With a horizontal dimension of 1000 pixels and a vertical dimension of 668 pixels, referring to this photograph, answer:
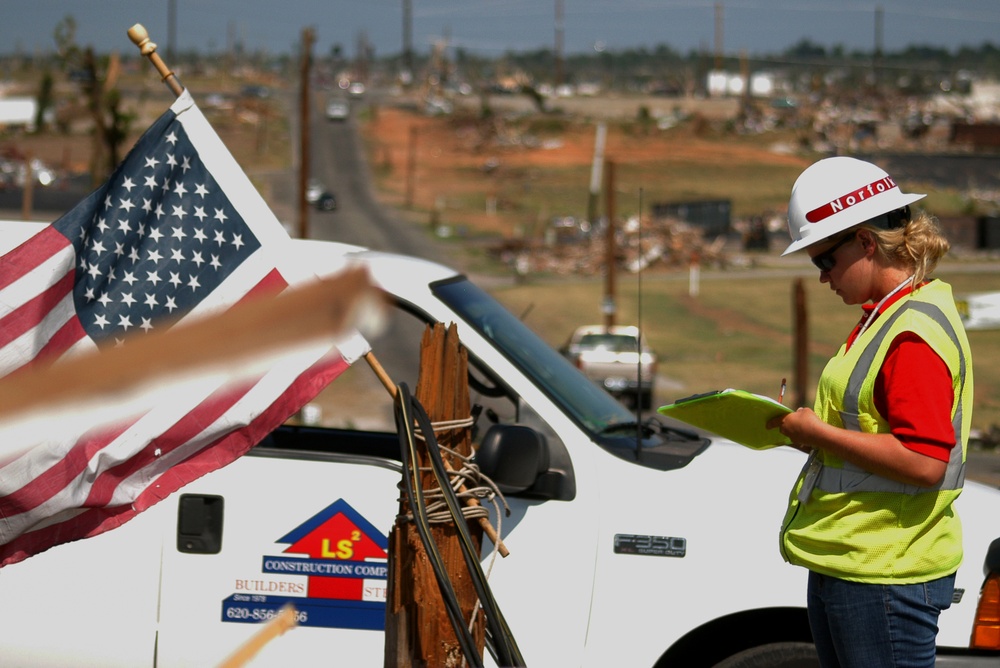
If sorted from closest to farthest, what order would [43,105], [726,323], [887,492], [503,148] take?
[887,492], [726,323], [43,105], [503,148]

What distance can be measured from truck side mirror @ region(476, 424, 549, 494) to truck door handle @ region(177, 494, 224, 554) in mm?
849

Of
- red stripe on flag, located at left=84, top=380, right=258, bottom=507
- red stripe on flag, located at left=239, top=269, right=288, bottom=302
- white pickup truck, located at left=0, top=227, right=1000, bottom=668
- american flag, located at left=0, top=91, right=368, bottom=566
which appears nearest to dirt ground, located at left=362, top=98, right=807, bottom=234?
white pickup truck, located at left=0, top=227, right=1000, bottom=668

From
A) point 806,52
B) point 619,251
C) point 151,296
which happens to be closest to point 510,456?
point 151,296

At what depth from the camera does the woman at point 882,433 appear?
2.53 meters

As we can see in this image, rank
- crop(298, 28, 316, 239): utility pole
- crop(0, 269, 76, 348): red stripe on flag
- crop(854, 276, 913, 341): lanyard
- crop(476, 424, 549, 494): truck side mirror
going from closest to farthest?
crop(854, 276, 913, 341): lanyard
crop(0, 269, 76, 348): red stripe on flag
crop(476, 424, 549, 494): truck side mirror
crop(298, 28, 316, 239): utility pole

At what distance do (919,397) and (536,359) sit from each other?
1.76 metres

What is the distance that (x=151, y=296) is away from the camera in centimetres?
300

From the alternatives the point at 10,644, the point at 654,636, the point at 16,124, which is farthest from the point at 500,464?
the point at 16,124

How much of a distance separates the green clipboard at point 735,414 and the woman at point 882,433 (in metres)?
0.09

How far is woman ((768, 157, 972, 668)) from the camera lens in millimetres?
2529

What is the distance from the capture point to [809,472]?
2.78 metres

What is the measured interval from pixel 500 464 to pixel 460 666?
22.8 inches

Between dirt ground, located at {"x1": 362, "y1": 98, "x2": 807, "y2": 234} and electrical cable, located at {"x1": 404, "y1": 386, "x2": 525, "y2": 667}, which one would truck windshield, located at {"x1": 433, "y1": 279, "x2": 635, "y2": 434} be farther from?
dirt ground, located at {"x1": 362, "y1": 98, "x2": 807, "y2": 234}

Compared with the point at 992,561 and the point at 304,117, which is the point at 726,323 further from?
the point at 992,561
